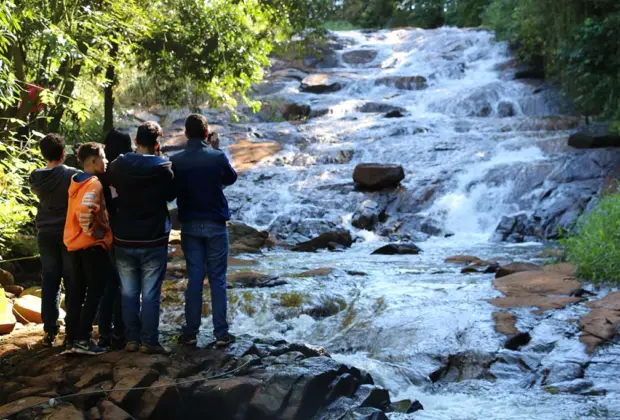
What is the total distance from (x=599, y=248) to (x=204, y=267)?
5.08 meters

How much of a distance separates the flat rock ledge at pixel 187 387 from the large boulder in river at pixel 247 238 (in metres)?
7.39

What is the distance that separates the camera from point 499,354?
6.24 metres

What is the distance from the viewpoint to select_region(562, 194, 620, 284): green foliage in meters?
8.14

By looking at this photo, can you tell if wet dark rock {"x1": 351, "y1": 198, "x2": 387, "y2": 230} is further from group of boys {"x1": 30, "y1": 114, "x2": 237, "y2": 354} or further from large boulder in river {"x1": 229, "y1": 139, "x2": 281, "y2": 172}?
group of boys {"x1": 30, "y1": 114, "x2": 237, "y2": 354}

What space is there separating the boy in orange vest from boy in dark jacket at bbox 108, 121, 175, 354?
170 millimetres

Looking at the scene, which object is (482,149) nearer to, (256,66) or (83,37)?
(256,66)

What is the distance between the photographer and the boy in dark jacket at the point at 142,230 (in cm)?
509

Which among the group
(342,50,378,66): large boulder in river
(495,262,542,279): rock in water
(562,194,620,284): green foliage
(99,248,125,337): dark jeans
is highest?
(342,50,378,66): large boulder in river

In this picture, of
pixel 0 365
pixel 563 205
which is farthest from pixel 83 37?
pixel 563 205

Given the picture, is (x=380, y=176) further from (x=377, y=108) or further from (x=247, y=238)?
(x=377, y=108)

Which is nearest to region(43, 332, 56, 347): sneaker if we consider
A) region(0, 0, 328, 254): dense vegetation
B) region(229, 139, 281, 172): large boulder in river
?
region(0, 0, 328, 254): dense vegetation

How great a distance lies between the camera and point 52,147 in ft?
18.2

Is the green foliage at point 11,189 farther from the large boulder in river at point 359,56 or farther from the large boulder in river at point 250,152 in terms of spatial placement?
the large boulder in river at point 359,56

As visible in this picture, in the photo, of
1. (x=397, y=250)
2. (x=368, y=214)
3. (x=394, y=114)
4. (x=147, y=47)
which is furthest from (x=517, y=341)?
(x=394, y=114)
